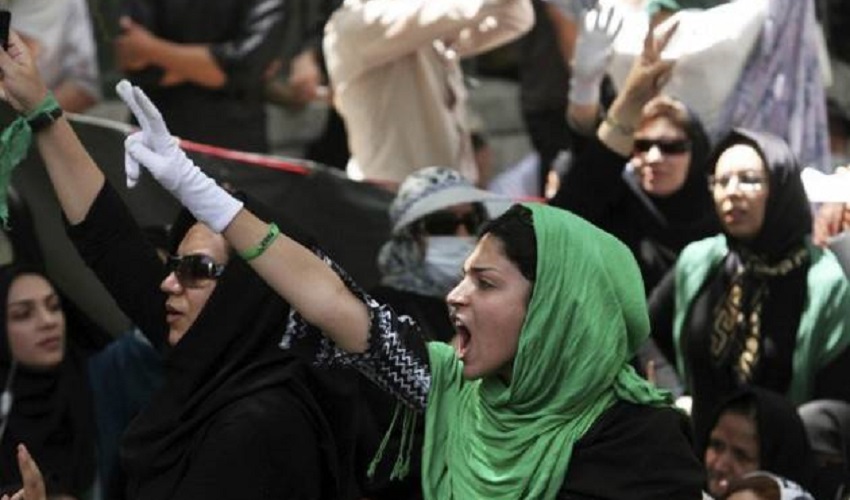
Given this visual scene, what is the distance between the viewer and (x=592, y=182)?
7340 mm

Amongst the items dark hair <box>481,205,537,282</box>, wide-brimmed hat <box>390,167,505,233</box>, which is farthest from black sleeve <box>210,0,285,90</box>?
dark hair <box>481,205,537,282</box>

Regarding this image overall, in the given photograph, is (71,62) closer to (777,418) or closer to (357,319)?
(777,418)

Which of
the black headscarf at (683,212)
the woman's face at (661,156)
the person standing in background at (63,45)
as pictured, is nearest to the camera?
the woman's face at (661,156)

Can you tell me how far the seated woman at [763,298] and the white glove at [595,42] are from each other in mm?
479

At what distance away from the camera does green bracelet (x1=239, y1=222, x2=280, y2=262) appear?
16.5 ft

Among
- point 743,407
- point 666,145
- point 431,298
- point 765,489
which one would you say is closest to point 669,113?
point 666,145

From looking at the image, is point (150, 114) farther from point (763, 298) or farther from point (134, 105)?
point (763, 298)

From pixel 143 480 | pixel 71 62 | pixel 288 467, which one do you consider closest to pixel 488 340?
pixel 288 467

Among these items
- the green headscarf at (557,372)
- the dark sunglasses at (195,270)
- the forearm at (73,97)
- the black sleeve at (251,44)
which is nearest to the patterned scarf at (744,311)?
the green headscarf at (557,372)

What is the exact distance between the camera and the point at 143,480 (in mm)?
5301

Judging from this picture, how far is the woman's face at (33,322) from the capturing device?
7324 millimetres

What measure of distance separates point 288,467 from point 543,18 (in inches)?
215

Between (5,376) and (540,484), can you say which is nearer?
(540,484)

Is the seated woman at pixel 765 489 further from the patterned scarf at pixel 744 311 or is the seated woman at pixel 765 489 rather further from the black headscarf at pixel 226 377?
the black headscarf at pixel 226 377
